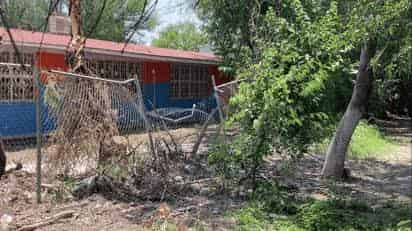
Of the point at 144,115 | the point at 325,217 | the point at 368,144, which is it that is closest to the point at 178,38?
the point at 368,144

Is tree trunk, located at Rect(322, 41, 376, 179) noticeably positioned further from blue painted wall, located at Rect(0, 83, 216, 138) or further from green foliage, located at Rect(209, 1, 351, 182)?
blue painted wall, located at Rect(0, 83, 216, 138)

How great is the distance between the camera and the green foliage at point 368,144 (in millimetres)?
12312

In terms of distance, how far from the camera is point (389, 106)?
2559 centimetres

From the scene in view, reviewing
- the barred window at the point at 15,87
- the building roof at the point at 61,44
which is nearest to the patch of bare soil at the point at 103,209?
the barred window at the point at 15,87

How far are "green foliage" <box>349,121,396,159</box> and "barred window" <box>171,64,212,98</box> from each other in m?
6.90

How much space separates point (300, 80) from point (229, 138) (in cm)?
235

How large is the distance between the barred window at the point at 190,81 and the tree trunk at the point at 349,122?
10091 millimetres

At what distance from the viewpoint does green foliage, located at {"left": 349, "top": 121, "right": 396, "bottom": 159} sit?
40.4 feet

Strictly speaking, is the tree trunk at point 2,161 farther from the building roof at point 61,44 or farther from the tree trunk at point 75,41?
the building roof at point 61,44

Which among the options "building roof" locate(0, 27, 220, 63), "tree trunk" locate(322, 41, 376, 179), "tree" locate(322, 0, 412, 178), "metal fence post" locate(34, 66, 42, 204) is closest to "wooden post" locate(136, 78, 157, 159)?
"metal fence post" locate(34, 66, 42, 204)

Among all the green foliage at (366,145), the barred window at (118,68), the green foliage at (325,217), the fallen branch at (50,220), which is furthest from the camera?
the barred window at (118,68)

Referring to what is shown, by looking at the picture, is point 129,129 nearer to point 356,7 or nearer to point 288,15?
point 356,7

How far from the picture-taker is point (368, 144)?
13.4 meters

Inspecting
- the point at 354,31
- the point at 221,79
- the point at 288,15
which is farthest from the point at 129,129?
the point at 221,79
